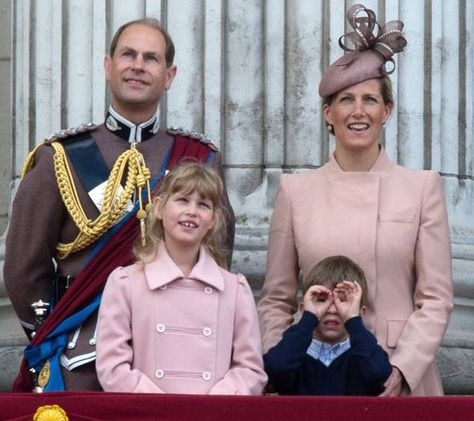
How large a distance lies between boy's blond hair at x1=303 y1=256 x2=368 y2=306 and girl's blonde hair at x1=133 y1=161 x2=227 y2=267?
0.94 ft

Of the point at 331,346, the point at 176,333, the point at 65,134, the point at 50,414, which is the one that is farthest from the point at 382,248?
the point at 50,414

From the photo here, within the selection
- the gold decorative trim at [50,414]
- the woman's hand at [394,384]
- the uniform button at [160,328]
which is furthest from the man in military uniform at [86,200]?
the woman's hand at [394,384]

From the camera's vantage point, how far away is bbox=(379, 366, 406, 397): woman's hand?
19.9ft

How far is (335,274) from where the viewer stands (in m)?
6.19

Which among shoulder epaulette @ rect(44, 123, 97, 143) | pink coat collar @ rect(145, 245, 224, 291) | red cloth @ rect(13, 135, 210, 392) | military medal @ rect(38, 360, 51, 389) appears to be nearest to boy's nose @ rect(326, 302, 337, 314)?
pink coat collar @ rect(145, 245, 224, 291)

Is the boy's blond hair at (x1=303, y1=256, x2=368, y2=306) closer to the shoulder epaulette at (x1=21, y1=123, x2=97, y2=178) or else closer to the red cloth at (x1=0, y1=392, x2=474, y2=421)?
the red cloth at (x1=0, y1=392, x2=474, y2=421)

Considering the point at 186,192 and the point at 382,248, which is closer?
the point at 186,192

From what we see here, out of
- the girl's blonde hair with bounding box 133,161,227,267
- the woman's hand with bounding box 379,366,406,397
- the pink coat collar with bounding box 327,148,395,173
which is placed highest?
the pink coat collar with bounding box 327,148,395,173

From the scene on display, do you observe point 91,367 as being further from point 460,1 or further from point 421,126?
point 460,1

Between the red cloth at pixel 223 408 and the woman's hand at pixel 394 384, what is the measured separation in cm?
44

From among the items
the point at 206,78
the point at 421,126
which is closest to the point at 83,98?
the point at 206,78

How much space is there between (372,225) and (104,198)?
2.78 ft

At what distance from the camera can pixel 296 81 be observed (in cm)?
773

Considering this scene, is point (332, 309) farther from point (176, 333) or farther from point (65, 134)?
point (65, 134)
